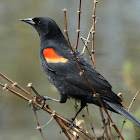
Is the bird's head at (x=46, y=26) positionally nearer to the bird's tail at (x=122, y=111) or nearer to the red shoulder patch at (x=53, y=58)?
the red shoulder patch at (x=53, y=58)

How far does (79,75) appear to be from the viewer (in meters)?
3.23

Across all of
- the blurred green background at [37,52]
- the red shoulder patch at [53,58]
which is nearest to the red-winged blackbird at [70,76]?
the red shoulder patch at [53,58]

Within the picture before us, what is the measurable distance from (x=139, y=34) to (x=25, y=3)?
226cm

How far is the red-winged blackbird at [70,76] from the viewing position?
308 centimetres

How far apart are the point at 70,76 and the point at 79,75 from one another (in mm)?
74

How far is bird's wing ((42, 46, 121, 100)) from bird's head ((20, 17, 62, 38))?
267 millimetres

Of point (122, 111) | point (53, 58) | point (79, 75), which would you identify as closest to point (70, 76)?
point (79, 75)

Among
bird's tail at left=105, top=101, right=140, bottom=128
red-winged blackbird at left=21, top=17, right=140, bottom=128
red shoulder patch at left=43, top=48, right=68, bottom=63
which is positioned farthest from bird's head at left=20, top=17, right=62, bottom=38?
bird's tail at left=105, top=101, right=140, bottom=128

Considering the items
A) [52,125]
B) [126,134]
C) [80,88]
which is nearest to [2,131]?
[52,125]

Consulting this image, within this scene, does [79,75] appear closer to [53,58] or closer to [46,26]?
[53,58]

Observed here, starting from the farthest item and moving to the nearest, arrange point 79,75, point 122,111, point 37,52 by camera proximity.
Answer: point 37,52, point 79,75, point 122,111

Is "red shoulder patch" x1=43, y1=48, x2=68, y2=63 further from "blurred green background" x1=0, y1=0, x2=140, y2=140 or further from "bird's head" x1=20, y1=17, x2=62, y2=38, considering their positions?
"blurred green background" x1=0, y1=0, x2=140, y2=140

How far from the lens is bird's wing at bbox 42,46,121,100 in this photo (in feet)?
10.3

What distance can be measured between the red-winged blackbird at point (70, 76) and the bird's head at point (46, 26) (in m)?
0.05
